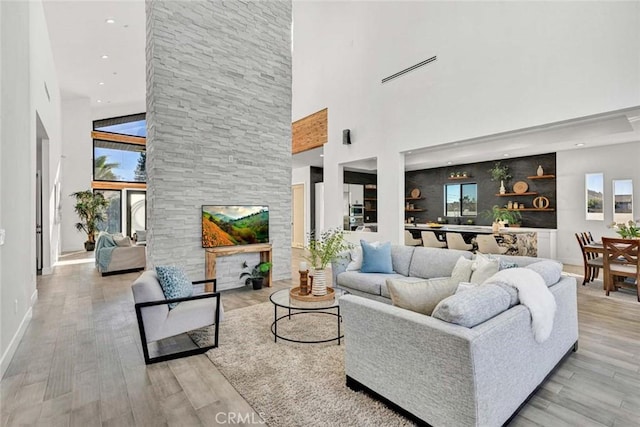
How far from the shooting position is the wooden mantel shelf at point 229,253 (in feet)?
16.3

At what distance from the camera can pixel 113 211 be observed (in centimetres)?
1159

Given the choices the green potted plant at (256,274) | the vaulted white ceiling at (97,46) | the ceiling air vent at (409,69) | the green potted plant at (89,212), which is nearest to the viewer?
the green potted plant at (256,274)

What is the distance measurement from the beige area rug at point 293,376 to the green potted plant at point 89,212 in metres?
8.42

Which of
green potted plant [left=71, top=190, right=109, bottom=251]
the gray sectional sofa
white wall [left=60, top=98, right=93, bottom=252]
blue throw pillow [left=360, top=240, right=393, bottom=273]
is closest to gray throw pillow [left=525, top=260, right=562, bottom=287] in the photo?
the gray sectional sofa

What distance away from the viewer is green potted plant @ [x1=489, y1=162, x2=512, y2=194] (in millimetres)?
8406

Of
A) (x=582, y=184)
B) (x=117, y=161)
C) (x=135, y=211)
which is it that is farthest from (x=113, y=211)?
(x=582, y=184)

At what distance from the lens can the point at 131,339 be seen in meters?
3.33

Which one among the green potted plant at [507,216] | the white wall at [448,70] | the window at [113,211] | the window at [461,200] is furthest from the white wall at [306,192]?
the window at [113,211]

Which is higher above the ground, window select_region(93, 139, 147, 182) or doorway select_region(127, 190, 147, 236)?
window select_region(93, 139, 147, 182)

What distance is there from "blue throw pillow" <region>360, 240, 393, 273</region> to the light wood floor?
214 cm

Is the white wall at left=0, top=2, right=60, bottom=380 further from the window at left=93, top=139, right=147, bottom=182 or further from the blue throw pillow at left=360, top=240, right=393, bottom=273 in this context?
the window at left=93, top=139, right=147, bottom=182

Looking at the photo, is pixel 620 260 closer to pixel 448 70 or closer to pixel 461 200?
pixel 448 70

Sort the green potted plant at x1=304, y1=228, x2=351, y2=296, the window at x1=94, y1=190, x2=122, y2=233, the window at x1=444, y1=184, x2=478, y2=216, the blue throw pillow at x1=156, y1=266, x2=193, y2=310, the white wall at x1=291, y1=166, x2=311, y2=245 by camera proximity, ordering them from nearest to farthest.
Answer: the blue throw pillow at x1=156, y1=266, x2=193, y2=310
the green potted plant at x1=304, y1=228, x2=351, y2=296
the window at x1=444, y1=184, x2=478, y2=216
the white wall at x1=291, y1=166, x2=311, y2=245
the window at x1=94, y1=190, x2=122, y2=233

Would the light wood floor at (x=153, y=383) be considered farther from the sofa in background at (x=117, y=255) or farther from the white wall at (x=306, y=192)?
the white wall at (x=306, y=192)
